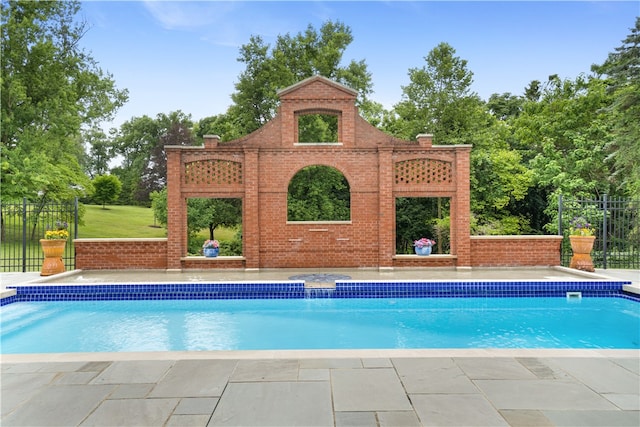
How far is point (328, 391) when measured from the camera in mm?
3527

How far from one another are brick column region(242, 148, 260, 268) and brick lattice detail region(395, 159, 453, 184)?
3.82 meters

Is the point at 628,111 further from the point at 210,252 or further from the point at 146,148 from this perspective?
the point at 146,148

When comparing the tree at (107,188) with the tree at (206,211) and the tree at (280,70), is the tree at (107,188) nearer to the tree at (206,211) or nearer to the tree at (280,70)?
the tree at (206,211)

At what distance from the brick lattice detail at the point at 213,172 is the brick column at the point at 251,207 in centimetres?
31

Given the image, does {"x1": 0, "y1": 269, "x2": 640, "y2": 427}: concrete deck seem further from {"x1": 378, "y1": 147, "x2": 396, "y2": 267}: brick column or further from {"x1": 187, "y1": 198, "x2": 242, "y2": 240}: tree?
{"x1": 187, "y1": 198, "x2": 242, "y2": 240}: tree

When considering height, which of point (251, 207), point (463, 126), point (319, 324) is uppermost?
point (463, 126)

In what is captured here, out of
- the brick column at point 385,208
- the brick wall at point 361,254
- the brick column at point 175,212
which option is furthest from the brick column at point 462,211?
the brick column at point 175,212

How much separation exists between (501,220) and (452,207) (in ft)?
32.2

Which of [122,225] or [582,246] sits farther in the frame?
[122,225]

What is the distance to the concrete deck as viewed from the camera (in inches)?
121

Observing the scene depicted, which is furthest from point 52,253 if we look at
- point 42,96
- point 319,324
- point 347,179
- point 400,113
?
point 400,113

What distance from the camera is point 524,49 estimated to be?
13.1 meters

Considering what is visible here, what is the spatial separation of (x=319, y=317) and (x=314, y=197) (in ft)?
42.6

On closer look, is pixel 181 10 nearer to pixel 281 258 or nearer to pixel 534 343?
pixel 281 258
